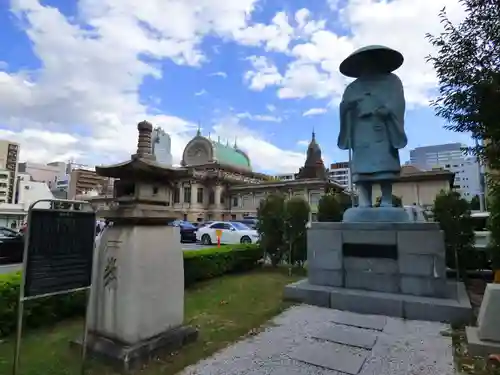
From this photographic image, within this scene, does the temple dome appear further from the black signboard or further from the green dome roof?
the black signboard

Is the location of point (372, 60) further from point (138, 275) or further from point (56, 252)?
point (56, 252)

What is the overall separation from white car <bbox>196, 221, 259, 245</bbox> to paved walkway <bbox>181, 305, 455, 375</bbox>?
13.1 m

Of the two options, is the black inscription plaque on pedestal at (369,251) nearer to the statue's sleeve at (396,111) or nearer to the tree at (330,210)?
the statue's sleeve at (396,111)

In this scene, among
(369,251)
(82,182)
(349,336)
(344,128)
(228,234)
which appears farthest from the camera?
(82,182)

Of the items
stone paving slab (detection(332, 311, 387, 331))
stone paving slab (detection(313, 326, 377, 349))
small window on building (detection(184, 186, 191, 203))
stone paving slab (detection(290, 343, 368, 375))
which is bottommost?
stone paving slab (detection(290, 343, 368, 375))

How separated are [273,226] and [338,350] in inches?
257

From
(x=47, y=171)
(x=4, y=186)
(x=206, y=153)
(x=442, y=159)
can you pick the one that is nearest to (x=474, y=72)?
(x=442, y=159)

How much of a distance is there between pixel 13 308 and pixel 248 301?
378 cm

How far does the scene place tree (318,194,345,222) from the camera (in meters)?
10.2

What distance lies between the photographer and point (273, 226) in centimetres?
1054

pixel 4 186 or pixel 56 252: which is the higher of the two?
pixel 4 186

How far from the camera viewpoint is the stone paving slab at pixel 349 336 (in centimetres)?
430

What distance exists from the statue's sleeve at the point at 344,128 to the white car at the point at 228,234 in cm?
1117

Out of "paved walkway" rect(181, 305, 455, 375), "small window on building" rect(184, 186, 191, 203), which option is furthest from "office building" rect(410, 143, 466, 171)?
"paved walkway" rect(181, 305, 455, 375)
